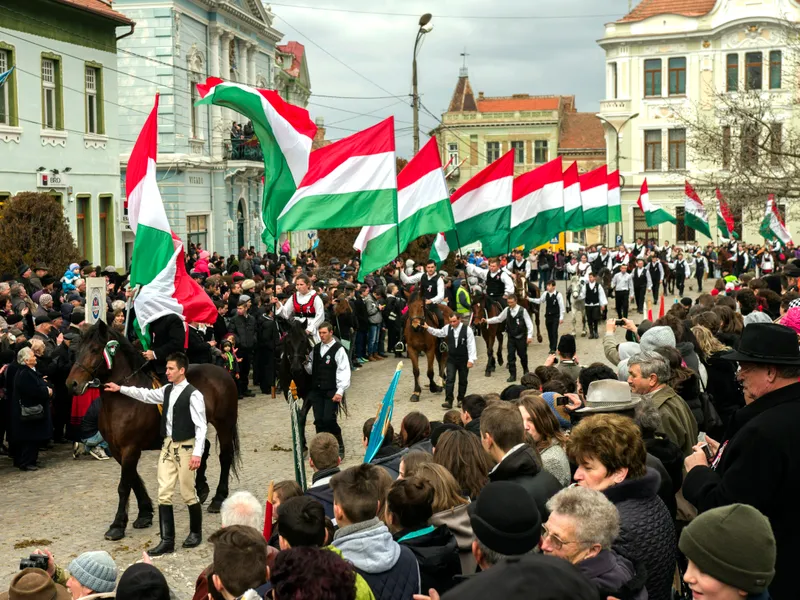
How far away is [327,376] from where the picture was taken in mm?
13023

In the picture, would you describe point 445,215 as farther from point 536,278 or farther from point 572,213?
point 536,278

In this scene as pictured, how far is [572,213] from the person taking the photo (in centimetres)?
2450

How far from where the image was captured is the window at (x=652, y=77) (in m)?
61.5

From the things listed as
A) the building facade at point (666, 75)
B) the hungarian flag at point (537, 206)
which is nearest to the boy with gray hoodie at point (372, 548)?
the hungarian flag at point (537, 206)

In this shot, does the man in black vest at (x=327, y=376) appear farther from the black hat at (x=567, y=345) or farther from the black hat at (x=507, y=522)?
the black hat at (x=507, y=522)

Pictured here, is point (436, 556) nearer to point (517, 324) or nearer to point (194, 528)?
point (194, 528)

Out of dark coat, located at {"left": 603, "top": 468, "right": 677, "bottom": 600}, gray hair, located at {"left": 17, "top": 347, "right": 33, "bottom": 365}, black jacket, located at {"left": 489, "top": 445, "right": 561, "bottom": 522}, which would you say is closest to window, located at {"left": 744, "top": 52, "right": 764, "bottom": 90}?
gray hair, located at {"left": 17, "top": 347, "right": 33, "bottom": 365}

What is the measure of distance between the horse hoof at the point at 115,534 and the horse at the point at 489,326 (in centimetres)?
1107

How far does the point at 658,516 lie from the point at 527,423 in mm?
1624

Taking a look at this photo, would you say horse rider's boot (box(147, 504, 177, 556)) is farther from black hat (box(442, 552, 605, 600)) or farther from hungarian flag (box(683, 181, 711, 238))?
hungarian flag (box(683, 181, 711, 238))

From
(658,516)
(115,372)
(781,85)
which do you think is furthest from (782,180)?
(781,85)

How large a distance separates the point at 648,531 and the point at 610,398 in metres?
1.89

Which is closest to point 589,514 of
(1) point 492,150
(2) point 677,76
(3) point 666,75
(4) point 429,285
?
(4) point 429,285

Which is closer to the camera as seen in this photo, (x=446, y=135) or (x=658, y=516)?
(x=658, y=516)
